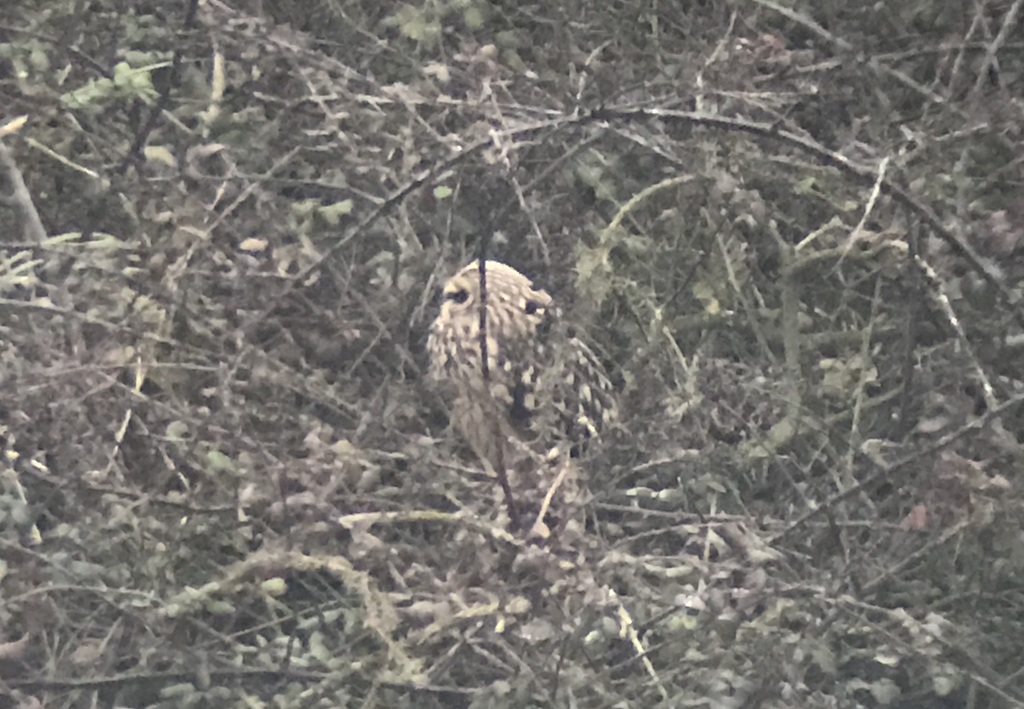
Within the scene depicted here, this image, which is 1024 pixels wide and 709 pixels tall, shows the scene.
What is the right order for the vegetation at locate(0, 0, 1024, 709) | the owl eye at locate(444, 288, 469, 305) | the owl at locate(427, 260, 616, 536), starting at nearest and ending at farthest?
the vegetation at locate(0, 0, 1024, 709) → the owl at locate(427, 260, 616, 536) → the owl eye at locate(444, 288, 469, 305)

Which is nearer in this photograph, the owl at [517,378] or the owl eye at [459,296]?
the owl at [517,378]

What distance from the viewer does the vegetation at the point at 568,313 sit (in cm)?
139

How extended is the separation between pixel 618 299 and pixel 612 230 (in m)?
0.17

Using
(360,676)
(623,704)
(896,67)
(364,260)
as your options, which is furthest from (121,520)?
(896,67)

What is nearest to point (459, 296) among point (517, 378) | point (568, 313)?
point (517, 378)

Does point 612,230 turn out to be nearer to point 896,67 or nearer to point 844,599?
point 896,67

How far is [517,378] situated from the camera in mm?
1798

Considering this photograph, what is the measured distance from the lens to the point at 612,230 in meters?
1.68

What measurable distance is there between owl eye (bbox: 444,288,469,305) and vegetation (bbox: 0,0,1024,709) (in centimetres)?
3

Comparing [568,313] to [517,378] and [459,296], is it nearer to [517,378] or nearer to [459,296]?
[517,378]

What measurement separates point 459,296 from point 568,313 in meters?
0.33

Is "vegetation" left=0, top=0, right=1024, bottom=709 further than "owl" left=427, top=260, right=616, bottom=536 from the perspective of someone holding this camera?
No

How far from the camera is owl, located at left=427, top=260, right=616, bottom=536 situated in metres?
1.58

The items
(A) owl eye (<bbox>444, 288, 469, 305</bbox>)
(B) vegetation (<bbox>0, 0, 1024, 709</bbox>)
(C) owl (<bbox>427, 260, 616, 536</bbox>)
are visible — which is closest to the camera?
(B) vegetation (<bbox>0, 0, 1024, 709</bbox>)
